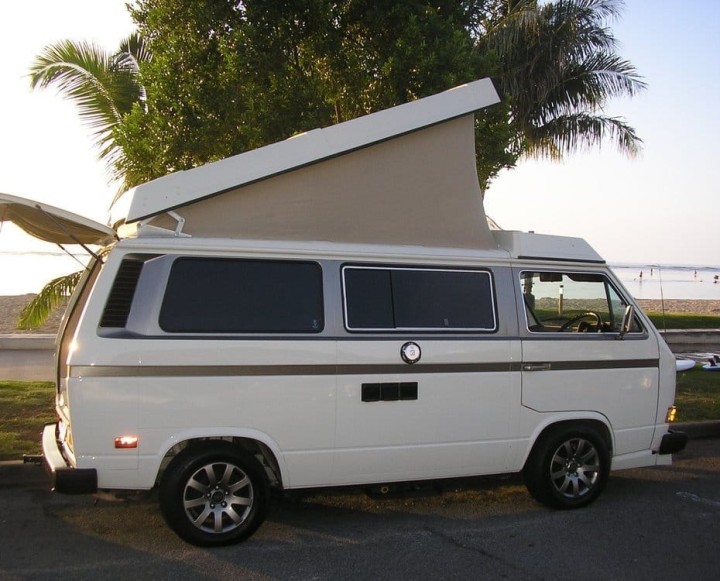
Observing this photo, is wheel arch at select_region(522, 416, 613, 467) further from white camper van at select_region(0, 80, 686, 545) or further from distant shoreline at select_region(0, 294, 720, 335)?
distant shoreline at select_region(0, 294, 720, 335)

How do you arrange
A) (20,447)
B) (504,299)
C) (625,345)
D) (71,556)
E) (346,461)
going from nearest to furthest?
(71,556) < (346,461) < (504,299) < (625,345) < (20,447)

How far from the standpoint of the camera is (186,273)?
507 centimetres

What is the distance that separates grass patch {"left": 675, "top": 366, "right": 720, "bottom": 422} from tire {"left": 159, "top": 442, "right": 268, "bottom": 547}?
19.8ft

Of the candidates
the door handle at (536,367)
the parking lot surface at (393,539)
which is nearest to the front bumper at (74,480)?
the parking lot surface at (393,539)

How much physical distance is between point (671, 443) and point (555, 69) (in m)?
8.50

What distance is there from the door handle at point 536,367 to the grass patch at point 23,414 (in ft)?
14.9

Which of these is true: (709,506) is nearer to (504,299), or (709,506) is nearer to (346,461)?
(504,299)

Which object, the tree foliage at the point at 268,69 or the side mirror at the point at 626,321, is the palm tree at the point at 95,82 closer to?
the tree foliage at the point at 268,69

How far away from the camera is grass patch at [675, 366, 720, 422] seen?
9.37 metres

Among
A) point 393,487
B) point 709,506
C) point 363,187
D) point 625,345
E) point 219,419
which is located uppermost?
point 363,187

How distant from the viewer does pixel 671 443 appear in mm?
6457

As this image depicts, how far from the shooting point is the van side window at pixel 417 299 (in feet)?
17.9

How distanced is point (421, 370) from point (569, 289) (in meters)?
1.76

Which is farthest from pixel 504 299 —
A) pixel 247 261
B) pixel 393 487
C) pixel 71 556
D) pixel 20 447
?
pixel 20 447
